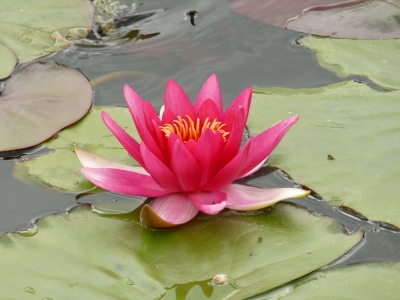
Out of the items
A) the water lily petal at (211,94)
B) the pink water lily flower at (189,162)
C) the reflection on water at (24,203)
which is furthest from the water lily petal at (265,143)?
the reflection on water at (24,203)

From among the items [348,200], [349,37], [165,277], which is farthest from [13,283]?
[349,37]

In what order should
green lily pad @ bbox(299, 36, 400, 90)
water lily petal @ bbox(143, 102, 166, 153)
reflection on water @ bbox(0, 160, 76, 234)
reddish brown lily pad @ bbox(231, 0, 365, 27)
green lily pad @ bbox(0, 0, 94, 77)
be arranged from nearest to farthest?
1. water lily petal @ bbox(143, 102, 166, 153)
2. reflection on water @ bbox(0, 160, 76, 234)
3. green lily pad @ bbox(299, 36, 400, 90)
4. green lily pad @ bbox(0, 0, 94, 77)
5. reddish brown lily pad @ bbox(231, 0, 365, 27)

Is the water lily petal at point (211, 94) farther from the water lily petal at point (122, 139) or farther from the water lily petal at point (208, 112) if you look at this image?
the water lily petal at point (122, 139)

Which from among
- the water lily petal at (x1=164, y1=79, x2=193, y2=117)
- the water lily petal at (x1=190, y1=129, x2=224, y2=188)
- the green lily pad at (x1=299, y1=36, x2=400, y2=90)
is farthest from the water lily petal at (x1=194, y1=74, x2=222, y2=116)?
the green lily pad at (x1=299, y1=36, x2=400, y2=90)

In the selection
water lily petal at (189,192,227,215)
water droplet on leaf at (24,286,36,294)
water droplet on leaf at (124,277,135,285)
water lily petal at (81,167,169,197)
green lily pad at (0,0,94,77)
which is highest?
green lily pad at (0,0,94,77)

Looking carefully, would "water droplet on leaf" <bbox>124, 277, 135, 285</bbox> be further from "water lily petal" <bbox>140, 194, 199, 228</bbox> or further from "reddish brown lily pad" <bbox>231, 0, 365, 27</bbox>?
"reddish brown lily pad" <bbox>231, 0, 365, 27</bbox>

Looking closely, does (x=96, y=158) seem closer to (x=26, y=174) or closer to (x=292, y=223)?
(x=26, y=174)

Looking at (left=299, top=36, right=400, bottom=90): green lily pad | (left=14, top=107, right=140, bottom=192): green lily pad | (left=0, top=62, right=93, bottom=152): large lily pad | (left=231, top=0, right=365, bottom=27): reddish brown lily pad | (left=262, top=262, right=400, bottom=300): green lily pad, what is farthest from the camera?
(left=231, top=0, right=365, bottom=27): reddish brown lily pad
